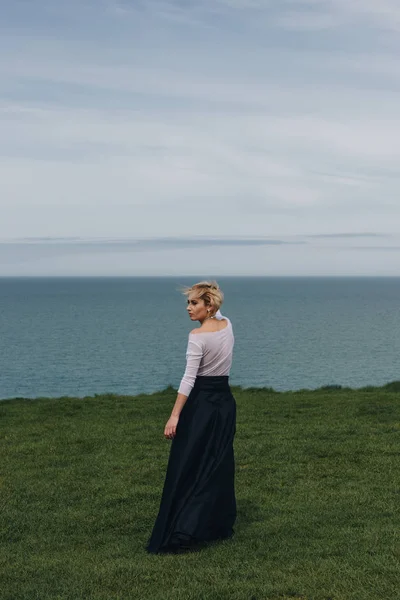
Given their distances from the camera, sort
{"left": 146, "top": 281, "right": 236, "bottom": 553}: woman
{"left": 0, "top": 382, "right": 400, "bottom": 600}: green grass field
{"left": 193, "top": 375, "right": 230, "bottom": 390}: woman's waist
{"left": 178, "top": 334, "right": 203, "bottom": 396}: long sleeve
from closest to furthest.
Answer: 1. {"left": 0, "top": 382, "right": 400, "bottom": 600}: green grass field
2. {"left": 178, "top": 334, "right": 203, "bottom": 396}: long sleeve
3. {"left": 146, "top": 281, "right": 236, "bottom": 553}: woman
4. {"left": 193, "top": 375, "right": 230, "bottom": 390}: woman's waist

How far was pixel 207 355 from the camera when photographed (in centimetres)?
834

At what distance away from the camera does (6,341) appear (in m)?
82.5

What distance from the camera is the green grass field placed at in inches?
282

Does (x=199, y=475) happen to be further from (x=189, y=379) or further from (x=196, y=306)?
(x=196, y=306)

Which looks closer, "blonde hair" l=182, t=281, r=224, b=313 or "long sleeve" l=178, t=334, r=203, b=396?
"long sleeve" l=178, t=334, r=203, b=396

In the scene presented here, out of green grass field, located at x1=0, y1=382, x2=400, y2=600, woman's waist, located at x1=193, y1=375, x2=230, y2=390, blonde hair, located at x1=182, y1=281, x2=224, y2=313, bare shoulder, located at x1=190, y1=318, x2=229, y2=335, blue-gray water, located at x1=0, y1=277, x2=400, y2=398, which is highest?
blonde hair, located at x1=182, y1=281, x2=224, y2=313

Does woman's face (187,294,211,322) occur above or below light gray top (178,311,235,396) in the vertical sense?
above

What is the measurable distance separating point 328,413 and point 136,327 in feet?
294

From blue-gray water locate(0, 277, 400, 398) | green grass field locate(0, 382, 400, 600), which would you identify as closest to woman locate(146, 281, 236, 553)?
green grass field locate(0, 382, 400, 600)

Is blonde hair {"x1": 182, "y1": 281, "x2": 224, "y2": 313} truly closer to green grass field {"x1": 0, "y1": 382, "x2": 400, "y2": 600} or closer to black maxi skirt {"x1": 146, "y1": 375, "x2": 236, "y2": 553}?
black maxi skirt {"x1": 146, "y1": 375, "x2": 236, "y2": 553}

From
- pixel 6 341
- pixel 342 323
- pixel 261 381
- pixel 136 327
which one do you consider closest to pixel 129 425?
pixel 261 381

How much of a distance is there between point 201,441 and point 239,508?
2154 mm

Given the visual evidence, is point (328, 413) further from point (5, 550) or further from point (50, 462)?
point (5, 550)

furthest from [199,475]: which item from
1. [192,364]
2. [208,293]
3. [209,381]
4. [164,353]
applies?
[164,353]
